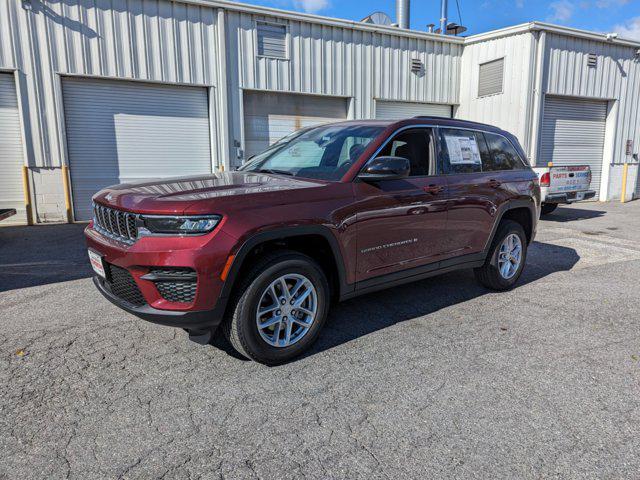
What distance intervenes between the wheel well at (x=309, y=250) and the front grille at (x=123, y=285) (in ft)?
2.16

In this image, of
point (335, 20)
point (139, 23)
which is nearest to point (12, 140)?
point (139, 23)

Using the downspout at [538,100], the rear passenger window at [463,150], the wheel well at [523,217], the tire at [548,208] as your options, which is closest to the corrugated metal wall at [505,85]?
the downspout at [538,100]

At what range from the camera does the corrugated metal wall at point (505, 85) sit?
1352 cm

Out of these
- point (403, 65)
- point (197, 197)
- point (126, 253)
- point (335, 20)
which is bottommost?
point (126, 253)

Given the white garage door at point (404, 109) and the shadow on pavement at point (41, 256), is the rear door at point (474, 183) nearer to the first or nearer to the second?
the shadow on pavement at point (41, 256)

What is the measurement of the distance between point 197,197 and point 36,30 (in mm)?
9262

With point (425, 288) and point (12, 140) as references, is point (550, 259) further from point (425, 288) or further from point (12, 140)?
point (12, 140)

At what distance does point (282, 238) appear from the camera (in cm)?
330

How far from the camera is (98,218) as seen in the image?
361 centimetres

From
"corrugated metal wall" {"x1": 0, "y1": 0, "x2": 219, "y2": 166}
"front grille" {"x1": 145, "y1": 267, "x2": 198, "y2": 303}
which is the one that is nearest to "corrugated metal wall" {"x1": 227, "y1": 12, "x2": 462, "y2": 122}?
"corrugated metal wall" {"x1": 0, "y1": 0, "x2": 219, "y2": 166}

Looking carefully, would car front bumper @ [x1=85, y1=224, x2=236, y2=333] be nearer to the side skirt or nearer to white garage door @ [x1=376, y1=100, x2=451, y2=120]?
the side skirt

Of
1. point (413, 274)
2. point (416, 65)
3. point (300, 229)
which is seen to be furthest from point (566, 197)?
point (300, 229)

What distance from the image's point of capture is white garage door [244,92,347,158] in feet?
39.2

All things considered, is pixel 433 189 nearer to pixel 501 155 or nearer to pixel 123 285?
pixel 501 155
